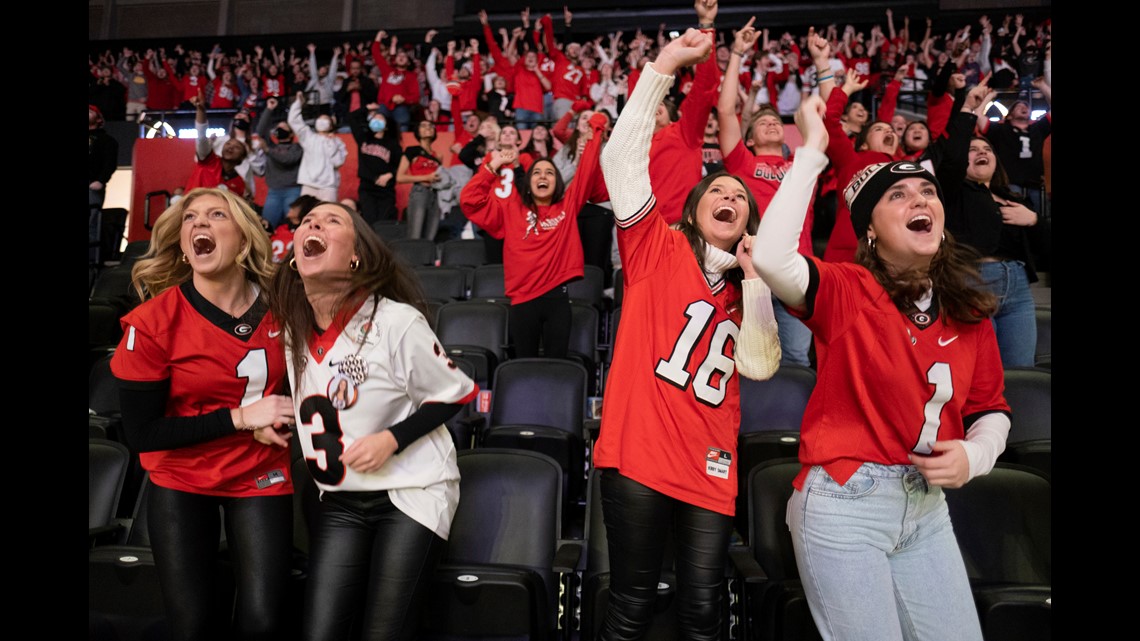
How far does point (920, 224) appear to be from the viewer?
1836mm

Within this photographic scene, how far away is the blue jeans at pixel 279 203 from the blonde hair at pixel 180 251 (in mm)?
5219

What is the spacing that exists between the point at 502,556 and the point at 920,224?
1792mm

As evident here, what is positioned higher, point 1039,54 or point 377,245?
point 1039,54

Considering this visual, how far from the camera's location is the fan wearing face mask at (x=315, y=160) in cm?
739

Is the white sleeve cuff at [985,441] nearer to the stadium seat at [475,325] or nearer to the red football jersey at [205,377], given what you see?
the red football jersey at [205,377]

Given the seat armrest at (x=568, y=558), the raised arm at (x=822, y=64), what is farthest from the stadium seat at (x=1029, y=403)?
the seat armrest at (x=568, y=558)

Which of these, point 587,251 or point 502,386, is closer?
point 502,386

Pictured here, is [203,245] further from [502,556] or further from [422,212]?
[422,212]

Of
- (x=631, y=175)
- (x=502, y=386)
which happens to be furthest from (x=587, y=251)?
(x=631, y=175)

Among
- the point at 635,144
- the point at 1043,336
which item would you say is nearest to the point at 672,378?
the point at 635,144

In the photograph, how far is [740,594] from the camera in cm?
253

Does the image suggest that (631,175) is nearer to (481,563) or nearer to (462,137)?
(481,563)

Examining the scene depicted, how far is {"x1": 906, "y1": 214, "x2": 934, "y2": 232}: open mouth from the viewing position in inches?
71.9

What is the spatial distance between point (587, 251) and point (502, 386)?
8.41 feet
